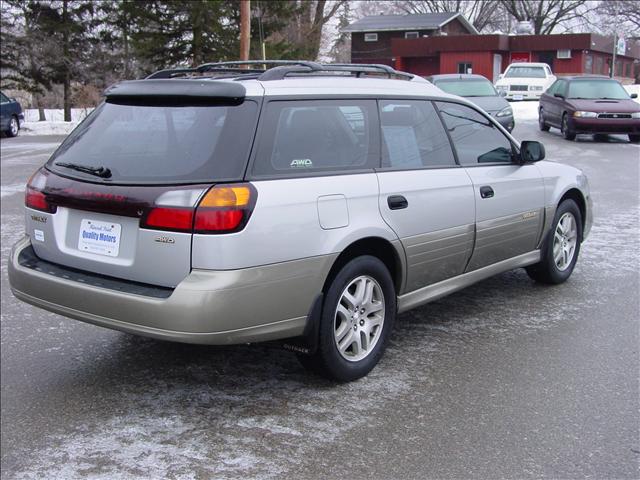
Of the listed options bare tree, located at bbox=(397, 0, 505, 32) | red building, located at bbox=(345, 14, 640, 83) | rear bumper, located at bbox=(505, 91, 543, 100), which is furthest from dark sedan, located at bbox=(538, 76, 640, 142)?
bare tree, located at bbox=(397, 0, 505, 32)

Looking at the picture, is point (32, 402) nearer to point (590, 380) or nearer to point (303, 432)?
point (303, 432)

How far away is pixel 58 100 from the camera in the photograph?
142ft

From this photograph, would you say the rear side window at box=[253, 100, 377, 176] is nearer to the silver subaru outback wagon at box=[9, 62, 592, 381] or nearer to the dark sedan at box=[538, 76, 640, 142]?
the silver subaru outback wagon at box=[9, 62, 592, 381]

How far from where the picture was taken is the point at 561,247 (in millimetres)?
6059

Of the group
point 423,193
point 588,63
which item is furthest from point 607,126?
point 588,63

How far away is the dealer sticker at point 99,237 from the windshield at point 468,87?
14984mm

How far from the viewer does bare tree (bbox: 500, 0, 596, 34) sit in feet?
181

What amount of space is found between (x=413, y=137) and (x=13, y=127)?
923 inches

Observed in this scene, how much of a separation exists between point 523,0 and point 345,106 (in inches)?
2471

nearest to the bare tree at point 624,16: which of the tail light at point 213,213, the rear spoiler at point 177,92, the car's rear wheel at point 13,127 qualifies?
the rear spoiler at point 177,92

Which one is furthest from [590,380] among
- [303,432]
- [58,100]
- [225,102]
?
[58,100]

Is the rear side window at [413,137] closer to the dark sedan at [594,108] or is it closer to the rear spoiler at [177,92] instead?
the rear spoiler at [177,92]

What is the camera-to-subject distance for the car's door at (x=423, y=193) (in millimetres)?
4262

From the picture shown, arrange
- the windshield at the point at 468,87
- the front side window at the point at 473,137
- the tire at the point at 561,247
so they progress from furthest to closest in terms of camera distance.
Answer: the windshield at the point at 468,87 → the tire at the point at 561,247 → the front side window at the point at 473,137
